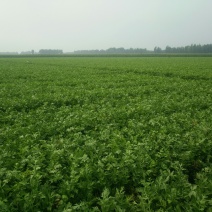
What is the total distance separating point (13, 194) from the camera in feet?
11.7

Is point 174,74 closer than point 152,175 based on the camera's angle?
No

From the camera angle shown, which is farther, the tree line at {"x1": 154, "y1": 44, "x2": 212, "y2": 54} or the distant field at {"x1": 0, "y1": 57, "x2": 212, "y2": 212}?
the tree line at {"x1": 154, "y1": 44, "x2": 212, "y2": 54}

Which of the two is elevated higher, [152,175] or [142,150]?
[142,150]

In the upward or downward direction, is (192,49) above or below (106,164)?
above

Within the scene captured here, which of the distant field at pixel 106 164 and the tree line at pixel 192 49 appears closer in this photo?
the distant field at pixel 106 164

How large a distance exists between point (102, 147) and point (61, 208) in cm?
191

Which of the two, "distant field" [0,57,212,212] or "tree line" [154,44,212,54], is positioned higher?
"tree line" [154,44,212,54]

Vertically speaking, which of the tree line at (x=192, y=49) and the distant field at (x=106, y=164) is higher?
the tree line at (x=192, y=49)

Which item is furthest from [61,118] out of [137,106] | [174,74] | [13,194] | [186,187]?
[174,74]

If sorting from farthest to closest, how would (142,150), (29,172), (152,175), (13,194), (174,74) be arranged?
(174,74) < (142,150) < (152,175) < (29,172) < (13,194)

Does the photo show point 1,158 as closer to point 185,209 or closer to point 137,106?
point 185,209

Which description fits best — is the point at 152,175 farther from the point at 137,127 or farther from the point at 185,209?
the point at 137,127

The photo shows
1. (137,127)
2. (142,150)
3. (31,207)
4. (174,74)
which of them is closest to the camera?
(31,207)

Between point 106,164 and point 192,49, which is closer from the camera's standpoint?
point 106,164
